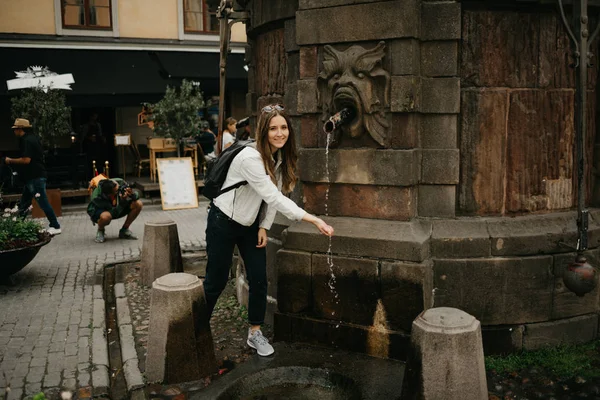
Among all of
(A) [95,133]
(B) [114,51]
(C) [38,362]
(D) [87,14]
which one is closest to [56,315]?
(C) [38,362]

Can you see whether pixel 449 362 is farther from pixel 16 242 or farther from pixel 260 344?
pixel 16 242

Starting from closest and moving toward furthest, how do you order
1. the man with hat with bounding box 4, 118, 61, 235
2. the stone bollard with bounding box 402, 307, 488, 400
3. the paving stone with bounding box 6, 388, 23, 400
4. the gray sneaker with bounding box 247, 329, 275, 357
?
the stone bollard with bounding box 402, 307, 488, 400, the paving stone with bounding box 6, 388, 23, 400, the gray sneaker with bounding box 247, 329, 275, 357, the man with hat with bounding box 4, 118, 61, 235

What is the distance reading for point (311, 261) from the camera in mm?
5453

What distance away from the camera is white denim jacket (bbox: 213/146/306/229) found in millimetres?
4734

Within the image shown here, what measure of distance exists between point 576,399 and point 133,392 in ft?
11.0

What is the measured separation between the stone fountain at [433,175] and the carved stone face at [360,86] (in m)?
0.01

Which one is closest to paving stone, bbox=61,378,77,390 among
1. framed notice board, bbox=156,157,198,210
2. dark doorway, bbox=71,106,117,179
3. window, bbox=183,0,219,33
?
framed notice board, bbox=156,157,198,210

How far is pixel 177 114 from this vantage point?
16.5 m

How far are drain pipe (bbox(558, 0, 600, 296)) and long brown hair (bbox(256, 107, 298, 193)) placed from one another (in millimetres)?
2381

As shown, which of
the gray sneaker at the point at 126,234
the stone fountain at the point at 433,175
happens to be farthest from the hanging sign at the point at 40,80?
the stone fountain at the point at 433,175

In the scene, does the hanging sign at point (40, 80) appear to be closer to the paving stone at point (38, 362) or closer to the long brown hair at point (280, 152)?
the paving stone at point (38, 362)

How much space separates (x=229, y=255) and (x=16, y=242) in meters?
3.96

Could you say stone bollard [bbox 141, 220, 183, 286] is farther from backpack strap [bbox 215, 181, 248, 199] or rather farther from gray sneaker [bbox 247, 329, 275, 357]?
backpack strap [bbox 215, 181, 248, 199]

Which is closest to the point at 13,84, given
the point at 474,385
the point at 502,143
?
the point at 502,143
